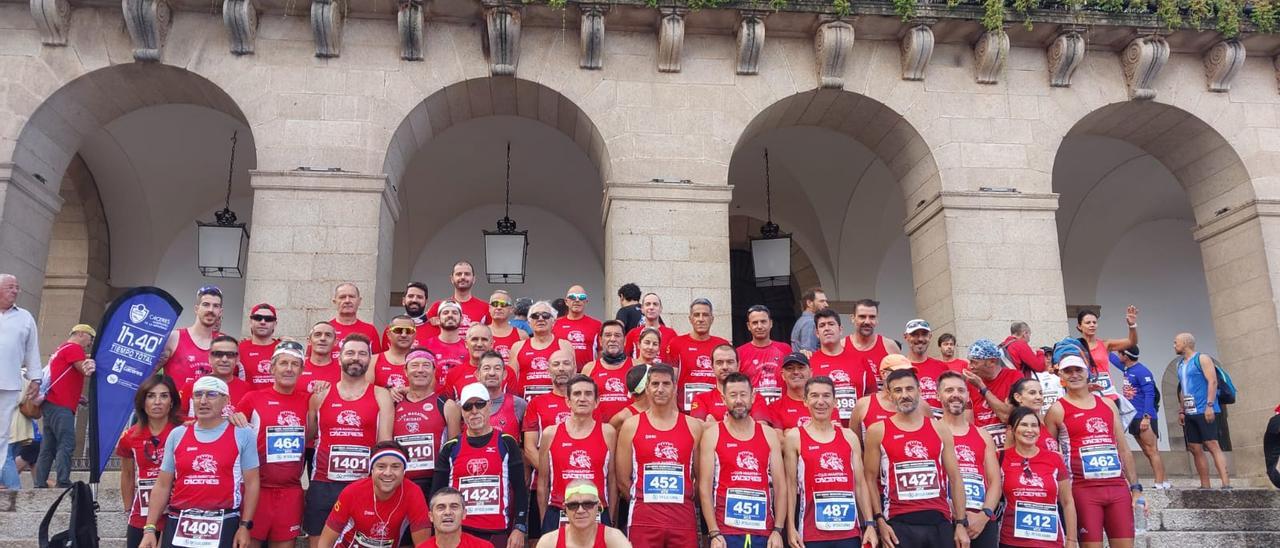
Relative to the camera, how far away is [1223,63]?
1031 centimetres

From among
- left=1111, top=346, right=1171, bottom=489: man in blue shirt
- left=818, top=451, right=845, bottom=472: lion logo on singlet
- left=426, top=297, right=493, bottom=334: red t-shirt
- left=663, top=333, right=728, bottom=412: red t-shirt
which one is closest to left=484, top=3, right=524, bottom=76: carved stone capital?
left=426, top=297, right=493, bottom=334: red t-shirt

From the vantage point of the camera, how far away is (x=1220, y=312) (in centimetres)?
1072

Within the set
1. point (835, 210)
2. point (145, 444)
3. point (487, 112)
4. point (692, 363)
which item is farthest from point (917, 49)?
point (145, 444)

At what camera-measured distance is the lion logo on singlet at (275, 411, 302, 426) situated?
5555 millimetres

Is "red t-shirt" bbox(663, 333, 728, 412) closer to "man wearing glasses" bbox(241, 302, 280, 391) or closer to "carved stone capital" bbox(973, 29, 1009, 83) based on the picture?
"man wearing glasses" bbox(241, 302, 280, 391)

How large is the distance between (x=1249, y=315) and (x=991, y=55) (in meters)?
4.18

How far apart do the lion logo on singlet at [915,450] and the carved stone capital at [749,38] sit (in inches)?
220

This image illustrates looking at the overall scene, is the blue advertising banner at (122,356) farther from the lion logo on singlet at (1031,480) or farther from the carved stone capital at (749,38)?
the carved stone capital at (749,38)

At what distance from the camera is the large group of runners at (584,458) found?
5.09 m

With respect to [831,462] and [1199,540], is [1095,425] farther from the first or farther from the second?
[831,462]

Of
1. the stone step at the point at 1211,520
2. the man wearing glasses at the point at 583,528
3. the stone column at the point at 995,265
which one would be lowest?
the stone step at the point at 1211,520


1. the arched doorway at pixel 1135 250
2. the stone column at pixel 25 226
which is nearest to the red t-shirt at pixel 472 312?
the stone column at pixel 25 226

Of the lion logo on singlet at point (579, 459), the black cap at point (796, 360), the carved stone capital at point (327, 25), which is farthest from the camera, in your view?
the carved stone capital at point (327, 25)

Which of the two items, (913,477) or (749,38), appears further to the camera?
(749,38)
